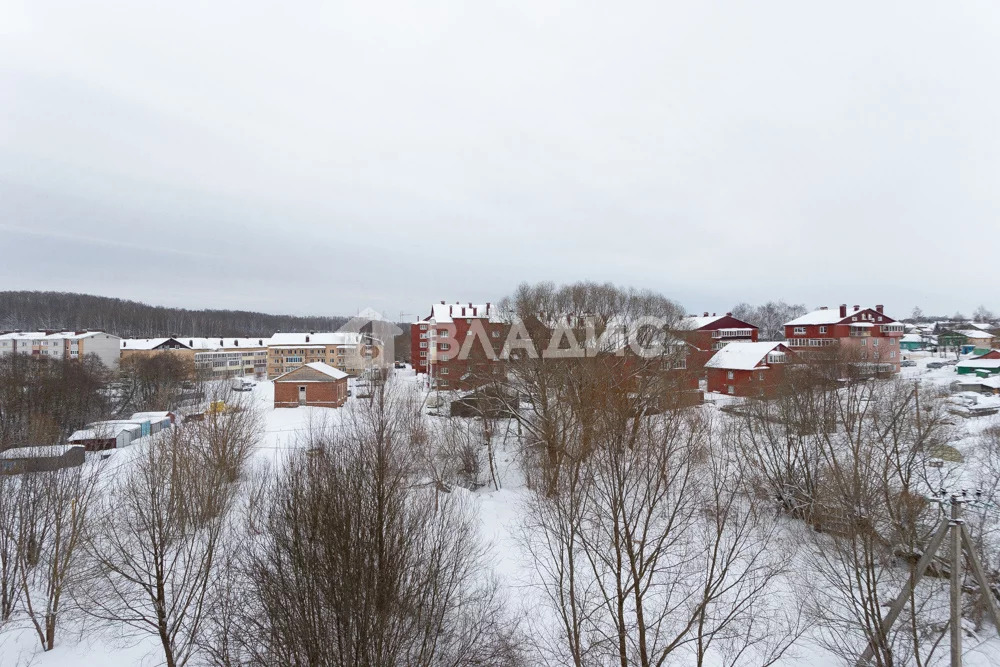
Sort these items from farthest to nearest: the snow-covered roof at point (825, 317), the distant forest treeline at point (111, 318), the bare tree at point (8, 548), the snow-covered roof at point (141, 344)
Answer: the distant forest treeline at point (111, 318) < the snow-covered roof at point (141, 344) < the snow-covered roof at point (825, 317) < the bare tree at point (8, 548)

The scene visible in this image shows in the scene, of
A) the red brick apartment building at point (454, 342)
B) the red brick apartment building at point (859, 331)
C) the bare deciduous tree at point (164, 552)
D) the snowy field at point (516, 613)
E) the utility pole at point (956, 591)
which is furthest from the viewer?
the red brick apartment building at point (859, 331)

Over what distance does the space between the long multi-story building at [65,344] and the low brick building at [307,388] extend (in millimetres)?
44354

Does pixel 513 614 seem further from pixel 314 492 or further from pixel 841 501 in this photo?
pixel 841 501

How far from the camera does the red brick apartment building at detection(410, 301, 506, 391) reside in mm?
32062

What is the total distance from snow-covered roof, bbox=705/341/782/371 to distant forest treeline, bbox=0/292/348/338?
101 m

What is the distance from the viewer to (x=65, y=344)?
62.8 metres

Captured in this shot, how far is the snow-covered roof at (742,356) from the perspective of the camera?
34969 millimetres

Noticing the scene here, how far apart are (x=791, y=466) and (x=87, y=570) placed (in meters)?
22.1

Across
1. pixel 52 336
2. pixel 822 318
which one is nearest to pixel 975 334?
pixel 822 318

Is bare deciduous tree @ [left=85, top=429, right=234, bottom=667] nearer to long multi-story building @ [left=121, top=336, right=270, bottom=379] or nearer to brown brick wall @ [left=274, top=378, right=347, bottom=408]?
brown brick wall @ [left=274, top=378, right=347, bottom=408]

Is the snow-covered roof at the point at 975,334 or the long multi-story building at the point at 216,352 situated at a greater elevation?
the snow-covered roof at the point at 975,334

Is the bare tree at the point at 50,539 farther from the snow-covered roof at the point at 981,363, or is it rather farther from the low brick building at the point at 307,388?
the snow-covered roof at the point at 981,363

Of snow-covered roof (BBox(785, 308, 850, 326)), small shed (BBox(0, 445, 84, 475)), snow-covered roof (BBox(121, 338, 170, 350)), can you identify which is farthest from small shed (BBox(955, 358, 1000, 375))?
snow-covered roof (BBox(121, 338, 170, 350))

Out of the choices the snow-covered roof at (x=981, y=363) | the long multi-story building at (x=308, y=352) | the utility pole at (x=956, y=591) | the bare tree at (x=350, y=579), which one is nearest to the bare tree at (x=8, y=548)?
the bare tree at (x=350, y=579)
